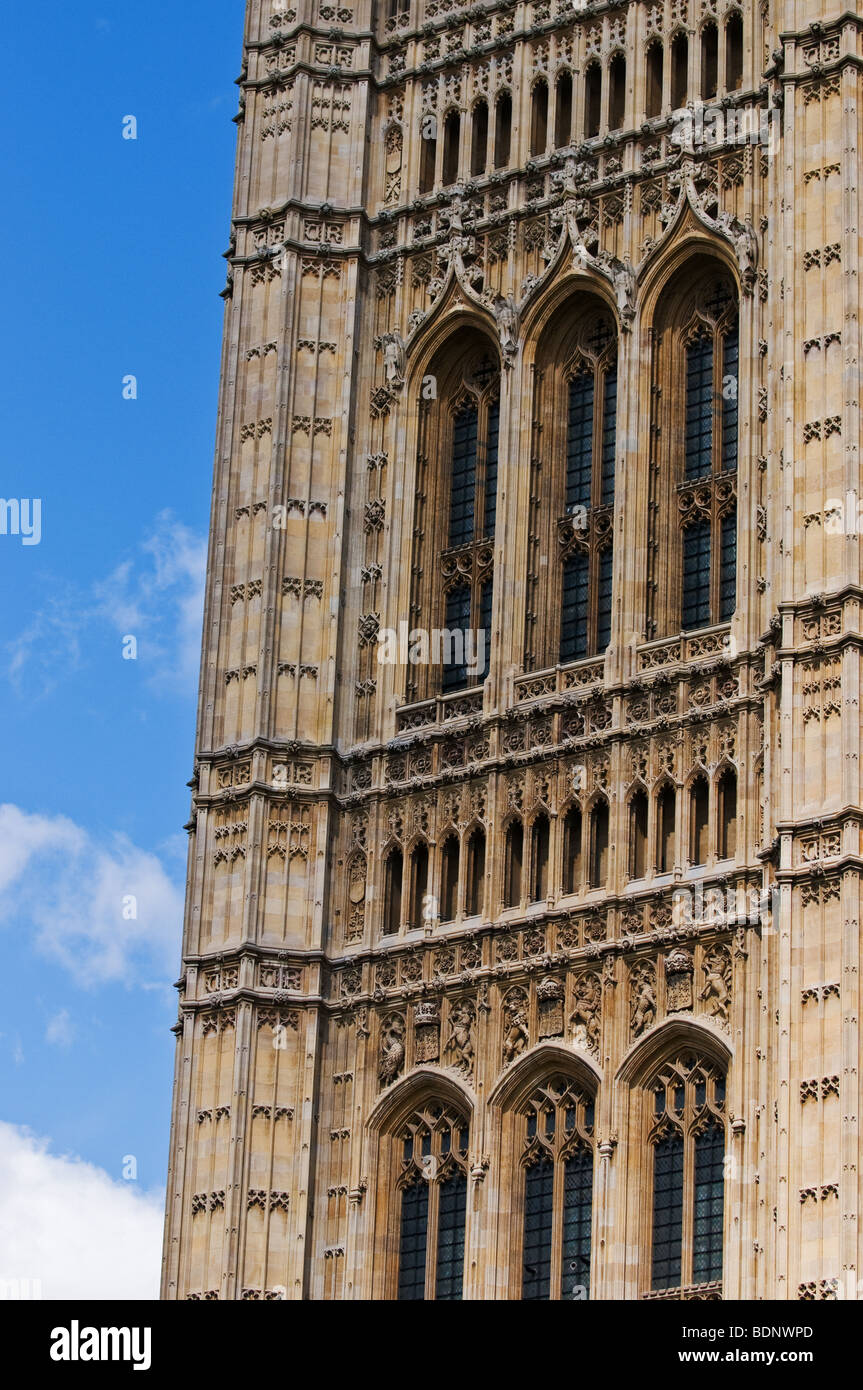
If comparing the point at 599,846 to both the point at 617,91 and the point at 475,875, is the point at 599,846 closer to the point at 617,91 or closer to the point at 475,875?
the point at 475,875

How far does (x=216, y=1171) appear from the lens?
46406 millimetres

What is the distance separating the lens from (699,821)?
147 ft

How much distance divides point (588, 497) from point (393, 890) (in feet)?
17.9

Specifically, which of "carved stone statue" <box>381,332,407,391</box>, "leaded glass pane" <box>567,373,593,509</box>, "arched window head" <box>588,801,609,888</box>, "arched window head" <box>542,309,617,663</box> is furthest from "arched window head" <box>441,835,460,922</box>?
"carved stone statue" <box>381,332,407,391</box>

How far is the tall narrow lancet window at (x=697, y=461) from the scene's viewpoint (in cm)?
4659

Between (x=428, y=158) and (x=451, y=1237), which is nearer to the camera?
(x=451, y=1237)

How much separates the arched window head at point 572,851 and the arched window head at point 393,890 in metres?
2.49

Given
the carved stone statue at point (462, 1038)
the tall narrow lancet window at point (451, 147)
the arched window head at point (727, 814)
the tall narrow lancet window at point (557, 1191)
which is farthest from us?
the tall narrow lancet window at point (451, 147)

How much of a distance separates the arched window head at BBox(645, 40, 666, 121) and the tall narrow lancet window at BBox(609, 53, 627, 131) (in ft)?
1.24

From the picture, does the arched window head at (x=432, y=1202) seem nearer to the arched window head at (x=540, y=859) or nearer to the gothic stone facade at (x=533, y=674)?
the gothic stone facade at (x=533, y=674)

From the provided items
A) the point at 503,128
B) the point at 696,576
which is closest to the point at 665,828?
the point at 696,576

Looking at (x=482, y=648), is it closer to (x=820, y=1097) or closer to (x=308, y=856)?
(x=308, y=856)

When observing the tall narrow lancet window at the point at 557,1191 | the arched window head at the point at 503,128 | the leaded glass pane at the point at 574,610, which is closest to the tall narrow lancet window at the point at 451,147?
the arched window head at the point at 503,128
